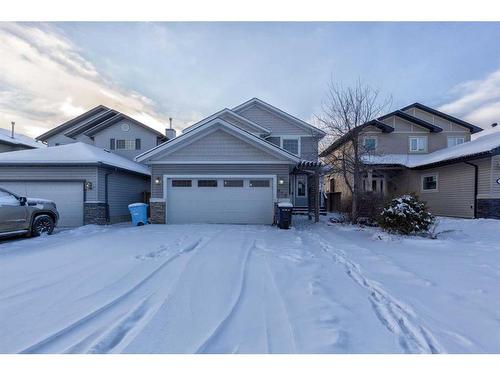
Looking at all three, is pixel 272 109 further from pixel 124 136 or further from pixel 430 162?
pixel 124 136

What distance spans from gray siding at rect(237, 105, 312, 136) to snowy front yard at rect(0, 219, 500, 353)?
40.1ft

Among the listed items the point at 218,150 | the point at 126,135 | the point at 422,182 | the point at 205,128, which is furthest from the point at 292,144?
the point at 126,135

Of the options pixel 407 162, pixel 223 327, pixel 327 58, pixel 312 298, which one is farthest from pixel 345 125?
pixel 223 327

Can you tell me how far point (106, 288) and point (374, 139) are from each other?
19.8 meters

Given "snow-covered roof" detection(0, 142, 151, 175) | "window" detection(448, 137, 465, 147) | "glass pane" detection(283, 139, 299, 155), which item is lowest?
"snow-covered roof" detection(0, 142, 151, 175)

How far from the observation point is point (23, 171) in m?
11.9

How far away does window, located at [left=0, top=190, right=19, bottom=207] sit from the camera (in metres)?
7.58

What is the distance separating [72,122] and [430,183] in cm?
2694

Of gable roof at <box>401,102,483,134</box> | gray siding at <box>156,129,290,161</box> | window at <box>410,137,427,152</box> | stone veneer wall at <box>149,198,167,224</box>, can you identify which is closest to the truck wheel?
stone veneer wall at <box>149,198,167,224</box>

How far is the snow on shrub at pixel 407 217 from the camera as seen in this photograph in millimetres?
8023

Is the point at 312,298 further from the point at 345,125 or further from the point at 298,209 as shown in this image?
the point at 298,209

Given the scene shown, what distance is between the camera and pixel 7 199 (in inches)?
306

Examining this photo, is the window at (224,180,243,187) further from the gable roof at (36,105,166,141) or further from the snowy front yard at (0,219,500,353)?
the gable roof at (36,105,166,141)

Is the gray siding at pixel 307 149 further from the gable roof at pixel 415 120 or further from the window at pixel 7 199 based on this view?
the window at pixel 7 199
